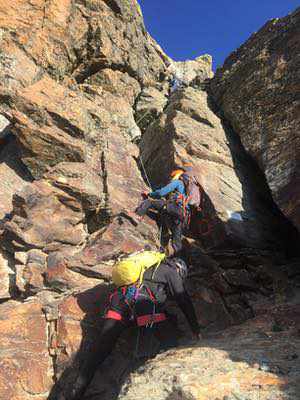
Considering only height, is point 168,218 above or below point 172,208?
below

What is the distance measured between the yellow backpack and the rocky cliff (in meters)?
1.60

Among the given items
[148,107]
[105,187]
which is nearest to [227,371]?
[105,187]

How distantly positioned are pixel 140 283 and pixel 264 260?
180 inches

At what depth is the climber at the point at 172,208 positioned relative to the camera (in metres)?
10.9

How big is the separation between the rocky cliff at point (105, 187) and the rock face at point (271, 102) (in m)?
0.06

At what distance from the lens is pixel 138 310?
7207mm

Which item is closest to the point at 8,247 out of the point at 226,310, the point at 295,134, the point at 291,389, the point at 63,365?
the point at 63,365

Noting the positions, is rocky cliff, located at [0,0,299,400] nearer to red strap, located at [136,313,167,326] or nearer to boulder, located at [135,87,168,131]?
red strap, located at [136,313,167,326]

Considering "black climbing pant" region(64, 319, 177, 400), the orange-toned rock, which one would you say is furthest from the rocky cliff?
"black climbing pant" region(64, 319, 177, 400)

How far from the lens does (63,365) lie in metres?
7.25

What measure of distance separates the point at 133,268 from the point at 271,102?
30.2 feet

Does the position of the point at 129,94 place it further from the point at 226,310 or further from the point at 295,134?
the point at 226,310

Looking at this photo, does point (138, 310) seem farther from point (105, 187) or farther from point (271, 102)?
point (271, 102)

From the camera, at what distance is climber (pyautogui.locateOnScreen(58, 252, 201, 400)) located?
6.67 meters
